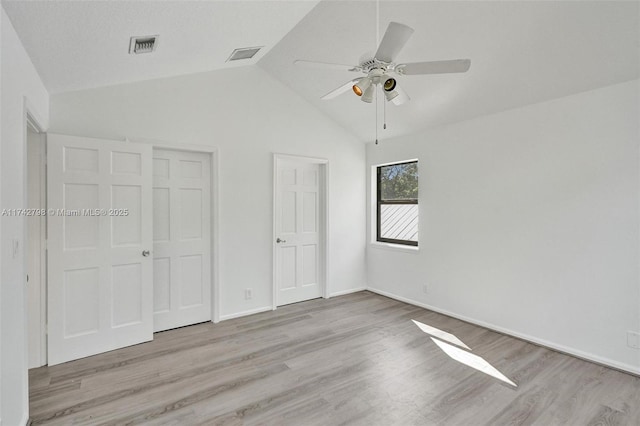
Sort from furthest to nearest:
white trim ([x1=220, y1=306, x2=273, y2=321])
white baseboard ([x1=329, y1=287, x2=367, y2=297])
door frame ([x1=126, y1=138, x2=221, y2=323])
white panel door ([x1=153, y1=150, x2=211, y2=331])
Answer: white baseboard ([x1=329, y1=287, x2=367, y2=297]) → white trim ([x1=220, y1=306, x2=273, y2=321]) → door frame ([x1=126, y1=138, x2=221, y2=323]) → white panel door ([x1=153, y1=150, x2=211, y2=331])

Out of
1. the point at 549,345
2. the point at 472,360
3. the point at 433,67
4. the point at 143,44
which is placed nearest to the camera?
the point at 433,67

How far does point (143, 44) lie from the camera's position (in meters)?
2.38

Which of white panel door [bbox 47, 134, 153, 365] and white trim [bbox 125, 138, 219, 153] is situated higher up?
white trim [bbox 125, 138, 219, 153]

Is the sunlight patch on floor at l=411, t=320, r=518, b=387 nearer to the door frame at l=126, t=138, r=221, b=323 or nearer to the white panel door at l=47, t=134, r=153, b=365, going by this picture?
the door frame at l=126, t=138, r=221, b=323

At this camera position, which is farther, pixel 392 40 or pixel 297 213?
pixel 297 213

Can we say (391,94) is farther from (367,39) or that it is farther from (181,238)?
(181,238)

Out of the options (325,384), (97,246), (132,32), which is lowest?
(325,384)

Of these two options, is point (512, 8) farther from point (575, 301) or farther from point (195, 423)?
point (195, 423)

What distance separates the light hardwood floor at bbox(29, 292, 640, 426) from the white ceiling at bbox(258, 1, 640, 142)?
2539 mm

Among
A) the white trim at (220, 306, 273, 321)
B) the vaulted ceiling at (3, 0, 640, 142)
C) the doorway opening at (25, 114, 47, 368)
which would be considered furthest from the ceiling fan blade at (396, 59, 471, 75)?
the white trim at (220, 306, 273, 321)

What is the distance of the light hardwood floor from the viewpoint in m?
2.10

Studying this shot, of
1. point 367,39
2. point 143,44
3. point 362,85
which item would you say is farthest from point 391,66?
point 143,44

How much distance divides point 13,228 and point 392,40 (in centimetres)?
240

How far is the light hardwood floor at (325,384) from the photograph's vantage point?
210 centimetres
